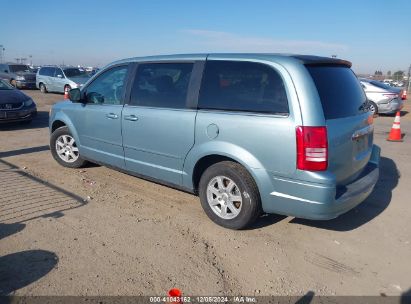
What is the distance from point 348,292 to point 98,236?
2.43 m

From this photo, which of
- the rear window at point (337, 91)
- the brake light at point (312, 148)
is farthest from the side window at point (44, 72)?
the brake light at point (312, 148)

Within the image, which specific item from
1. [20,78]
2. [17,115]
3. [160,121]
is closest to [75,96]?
[160,121]

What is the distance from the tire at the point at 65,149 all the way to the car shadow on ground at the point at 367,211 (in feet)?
12.1

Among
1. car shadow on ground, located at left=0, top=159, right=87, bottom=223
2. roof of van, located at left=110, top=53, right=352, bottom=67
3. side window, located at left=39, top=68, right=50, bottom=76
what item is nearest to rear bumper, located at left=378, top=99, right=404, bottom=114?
roof of van, located at left=110, top=53, right=352, bottom=67

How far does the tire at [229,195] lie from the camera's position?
3.88 meters

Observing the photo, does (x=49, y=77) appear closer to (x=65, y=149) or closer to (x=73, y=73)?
(x=73, y=73)

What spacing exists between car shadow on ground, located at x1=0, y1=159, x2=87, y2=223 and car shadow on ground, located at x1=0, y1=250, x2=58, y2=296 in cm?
82

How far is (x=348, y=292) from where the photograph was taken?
3.08 metres

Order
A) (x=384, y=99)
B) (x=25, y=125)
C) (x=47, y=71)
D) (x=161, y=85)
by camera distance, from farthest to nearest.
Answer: (x=47, y=71)
(x=384, y=99)
(x=25, y=125)
(x=161, y=85)

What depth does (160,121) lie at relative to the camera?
4.54 meters

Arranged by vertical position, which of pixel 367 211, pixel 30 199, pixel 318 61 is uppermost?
pixel 318 61

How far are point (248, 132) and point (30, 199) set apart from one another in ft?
9.79

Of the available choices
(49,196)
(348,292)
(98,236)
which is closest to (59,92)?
(49,196)

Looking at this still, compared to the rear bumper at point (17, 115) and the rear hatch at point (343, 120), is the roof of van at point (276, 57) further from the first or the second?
the rear bumper at point (17, 115)
